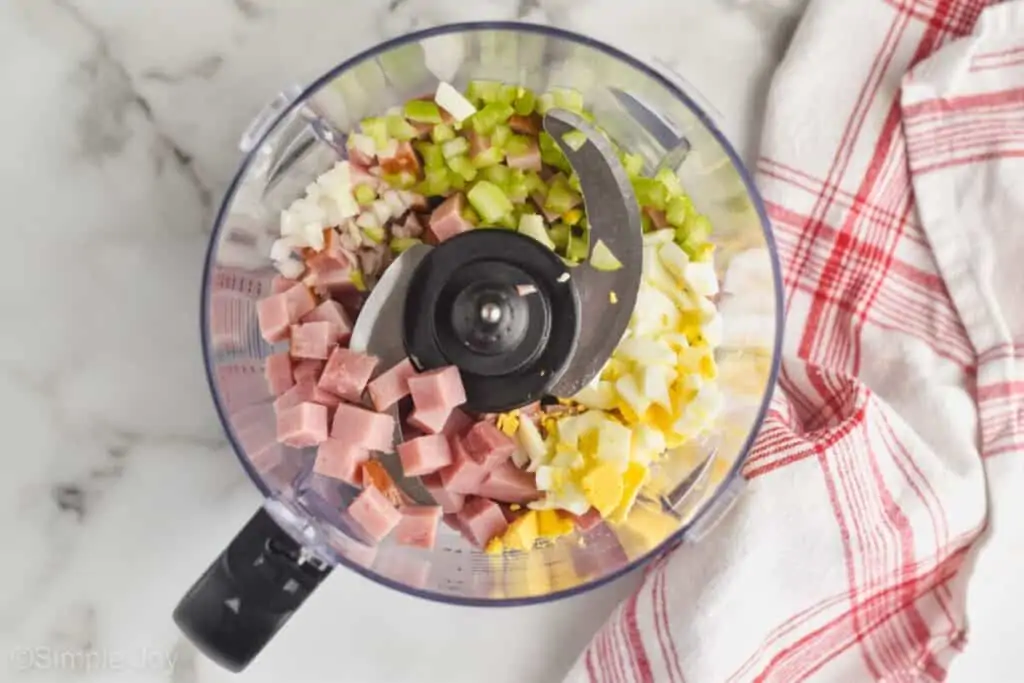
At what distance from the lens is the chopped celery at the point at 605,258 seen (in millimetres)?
812

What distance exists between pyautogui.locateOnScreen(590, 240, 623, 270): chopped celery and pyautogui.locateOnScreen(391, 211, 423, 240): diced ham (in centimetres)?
15

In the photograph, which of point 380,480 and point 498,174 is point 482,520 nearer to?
point 380,480

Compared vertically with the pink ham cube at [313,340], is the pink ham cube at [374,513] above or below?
below

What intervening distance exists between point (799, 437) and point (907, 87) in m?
0.31

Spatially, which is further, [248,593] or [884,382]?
[884,382]

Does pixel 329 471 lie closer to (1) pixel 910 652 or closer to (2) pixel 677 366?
(2) pixel 677 366

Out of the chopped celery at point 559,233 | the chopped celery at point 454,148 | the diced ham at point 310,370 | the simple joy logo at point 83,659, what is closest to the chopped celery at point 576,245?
the chopped celery at point 559,233

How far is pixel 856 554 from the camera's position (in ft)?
2.94

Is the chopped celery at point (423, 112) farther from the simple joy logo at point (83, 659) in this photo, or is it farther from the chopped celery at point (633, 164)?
the simple joy logo at point (83, 659)

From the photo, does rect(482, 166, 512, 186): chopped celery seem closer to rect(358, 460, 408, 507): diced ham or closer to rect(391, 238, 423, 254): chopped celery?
rect(391, 238, 423, 254): chopped celery

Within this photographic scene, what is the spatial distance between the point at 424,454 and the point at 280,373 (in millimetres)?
135

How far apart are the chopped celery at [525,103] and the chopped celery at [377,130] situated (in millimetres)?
106

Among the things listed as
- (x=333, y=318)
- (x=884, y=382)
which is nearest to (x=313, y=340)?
(x=333, y=318)

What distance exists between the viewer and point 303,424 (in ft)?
2.56
